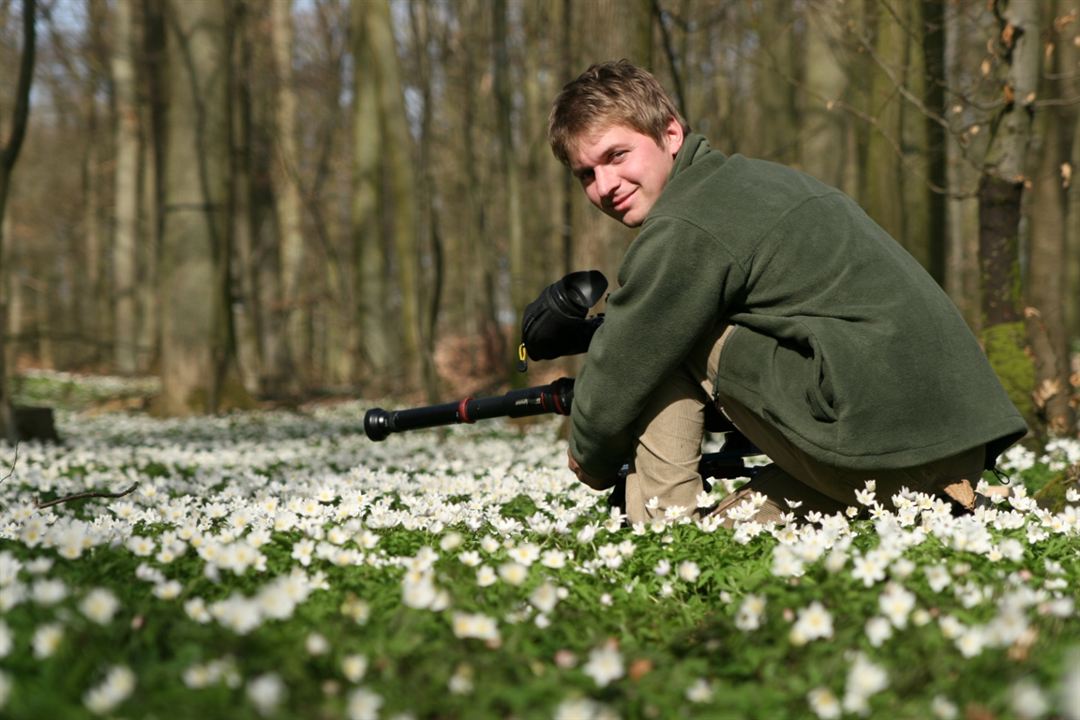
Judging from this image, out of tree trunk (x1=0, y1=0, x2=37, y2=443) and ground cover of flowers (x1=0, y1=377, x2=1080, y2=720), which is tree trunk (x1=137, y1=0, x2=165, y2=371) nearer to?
tree trunk (x1=0, y1=0, x2=37, y2=443)

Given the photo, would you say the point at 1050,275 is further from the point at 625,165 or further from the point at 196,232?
the point at 196,232

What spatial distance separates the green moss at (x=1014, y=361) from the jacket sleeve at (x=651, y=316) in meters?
4.05

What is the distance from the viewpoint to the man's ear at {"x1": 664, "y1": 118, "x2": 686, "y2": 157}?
4141 millimetres

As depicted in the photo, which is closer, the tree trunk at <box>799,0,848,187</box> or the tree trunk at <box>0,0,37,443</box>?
the tree trunk at <box>0,0,37,443</box>

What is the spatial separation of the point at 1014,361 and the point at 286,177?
A: 17.6 m

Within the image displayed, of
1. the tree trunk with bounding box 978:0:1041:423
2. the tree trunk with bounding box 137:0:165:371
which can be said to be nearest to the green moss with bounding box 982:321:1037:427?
the tree trunk with bounding box 978:0:1041:423

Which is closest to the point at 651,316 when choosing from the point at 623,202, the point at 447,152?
the point at 623,202

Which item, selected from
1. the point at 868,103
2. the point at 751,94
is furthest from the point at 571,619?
the point at 751,94

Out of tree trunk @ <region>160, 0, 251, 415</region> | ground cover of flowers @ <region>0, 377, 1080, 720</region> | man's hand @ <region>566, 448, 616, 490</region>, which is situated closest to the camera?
ground cover of flowers @ <region>0, 377, 1080, 720</region>

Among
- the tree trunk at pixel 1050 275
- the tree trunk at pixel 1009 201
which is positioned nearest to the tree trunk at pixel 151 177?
the tree trunk at pixel 1050 275

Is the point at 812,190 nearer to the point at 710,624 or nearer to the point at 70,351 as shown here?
Result: the point at 710,624

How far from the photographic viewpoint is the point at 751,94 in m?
23.4

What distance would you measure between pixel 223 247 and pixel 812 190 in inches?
443

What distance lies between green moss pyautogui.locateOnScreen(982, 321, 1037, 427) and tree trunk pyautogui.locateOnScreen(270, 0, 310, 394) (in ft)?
47.7
